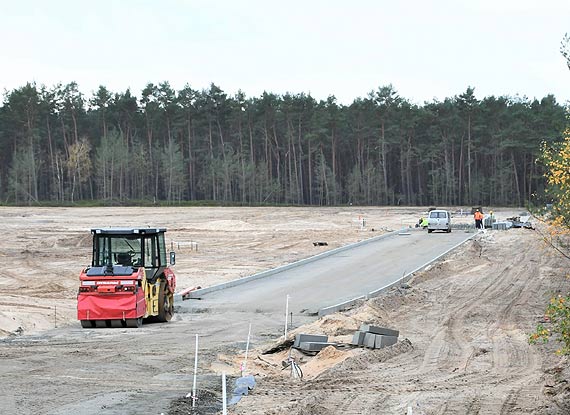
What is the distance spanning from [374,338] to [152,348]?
4467mm

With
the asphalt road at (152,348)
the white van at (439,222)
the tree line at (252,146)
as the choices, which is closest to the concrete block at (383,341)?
the asphalt road at (152,348)

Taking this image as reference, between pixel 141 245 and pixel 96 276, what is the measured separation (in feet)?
5.36

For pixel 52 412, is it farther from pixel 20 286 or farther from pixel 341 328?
pixel 20 286

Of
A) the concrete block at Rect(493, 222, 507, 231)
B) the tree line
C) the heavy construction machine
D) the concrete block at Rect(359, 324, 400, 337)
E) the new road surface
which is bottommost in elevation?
the new road surface

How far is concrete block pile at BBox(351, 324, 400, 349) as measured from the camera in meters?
16.4

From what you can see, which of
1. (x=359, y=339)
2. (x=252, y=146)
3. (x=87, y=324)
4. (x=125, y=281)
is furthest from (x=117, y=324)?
(x=252, y=146)

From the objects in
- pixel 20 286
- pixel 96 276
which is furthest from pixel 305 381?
pixel 20 286

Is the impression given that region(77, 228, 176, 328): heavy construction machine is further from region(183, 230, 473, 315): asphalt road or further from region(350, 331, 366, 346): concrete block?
region(350, 331, 366, 346): concrete block

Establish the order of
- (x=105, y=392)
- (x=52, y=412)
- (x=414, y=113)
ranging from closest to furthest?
1. (x=52, y=412)
2. (x=105, y=392)
3. (x=414, y=113)

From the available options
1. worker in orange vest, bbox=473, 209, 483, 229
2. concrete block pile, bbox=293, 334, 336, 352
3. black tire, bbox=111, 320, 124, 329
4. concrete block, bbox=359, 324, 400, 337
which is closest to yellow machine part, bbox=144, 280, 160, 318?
black tire, bbox=111, 320, 124, 329

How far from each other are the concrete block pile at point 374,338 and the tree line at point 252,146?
94.7m

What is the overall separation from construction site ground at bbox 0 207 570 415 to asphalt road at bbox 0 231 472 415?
0.13 feet

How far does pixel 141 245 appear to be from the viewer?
2106 cm

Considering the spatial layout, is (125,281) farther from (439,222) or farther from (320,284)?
(439,222)
